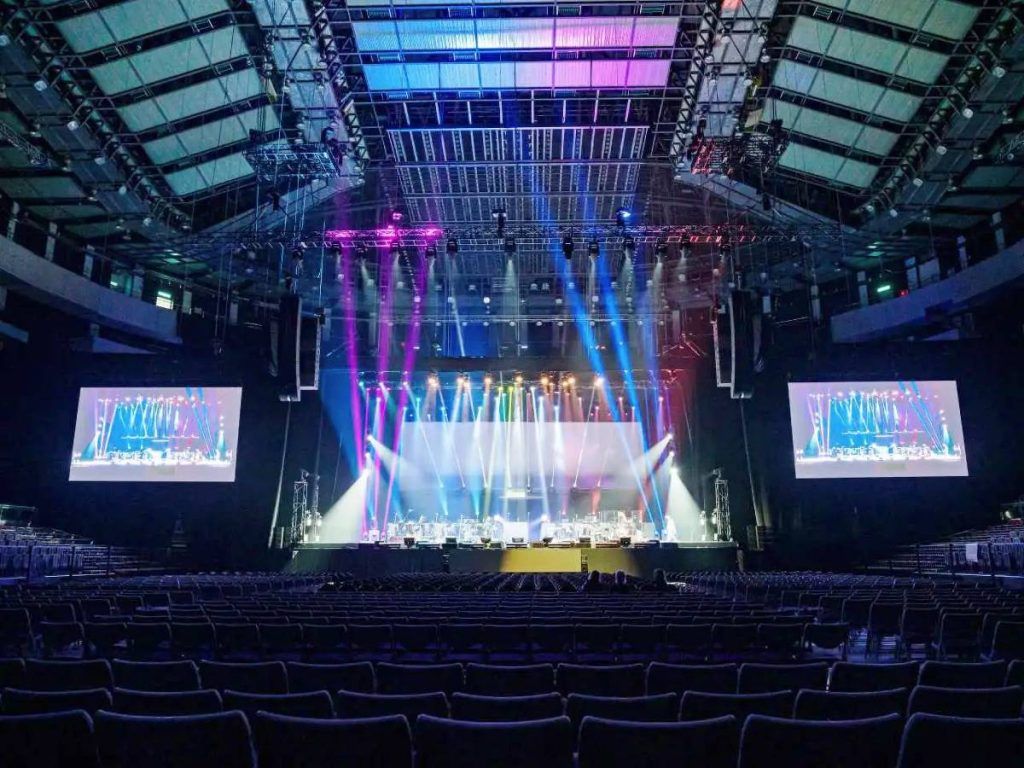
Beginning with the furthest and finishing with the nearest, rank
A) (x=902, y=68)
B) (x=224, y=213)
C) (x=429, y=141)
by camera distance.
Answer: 1. (x=224, y=213)
2. (x=429, y=141)
3. (x=902, y=68)

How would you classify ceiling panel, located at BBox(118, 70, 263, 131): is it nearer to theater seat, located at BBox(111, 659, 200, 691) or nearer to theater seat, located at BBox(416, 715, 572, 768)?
theater seat, located at BBox(111, 659, 200, 691)

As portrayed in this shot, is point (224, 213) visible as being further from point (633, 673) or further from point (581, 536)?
point (633, 673)

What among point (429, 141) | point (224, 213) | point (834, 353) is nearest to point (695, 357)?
point (834, 353)

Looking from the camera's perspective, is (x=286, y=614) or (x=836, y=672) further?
(x=286, y=614)

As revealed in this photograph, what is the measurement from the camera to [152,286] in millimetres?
22328

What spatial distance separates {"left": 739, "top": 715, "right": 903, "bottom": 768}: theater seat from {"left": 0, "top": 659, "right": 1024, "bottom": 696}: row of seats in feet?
4.68

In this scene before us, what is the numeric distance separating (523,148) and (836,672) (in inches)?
605

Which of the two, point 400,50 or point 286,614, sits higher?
point 400,50

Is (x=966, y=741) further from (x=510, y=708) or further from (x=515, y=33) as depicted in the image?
(x=515, y=33)

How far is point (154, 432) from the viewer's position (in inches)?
810

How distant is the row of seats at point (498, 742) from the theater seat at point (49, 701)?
0.58 metres

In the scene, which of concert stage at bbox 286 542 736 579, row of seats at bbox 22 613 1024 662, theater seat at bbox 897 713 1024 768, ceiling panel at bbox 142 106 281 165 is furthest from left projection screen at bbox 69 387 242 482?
theater seat at bbox 897 713 1024 768

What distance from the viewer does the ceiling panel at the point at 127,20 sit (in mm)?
12438

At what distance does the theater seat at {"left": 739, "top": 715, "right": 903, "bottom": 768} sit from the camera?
6.97 ft
